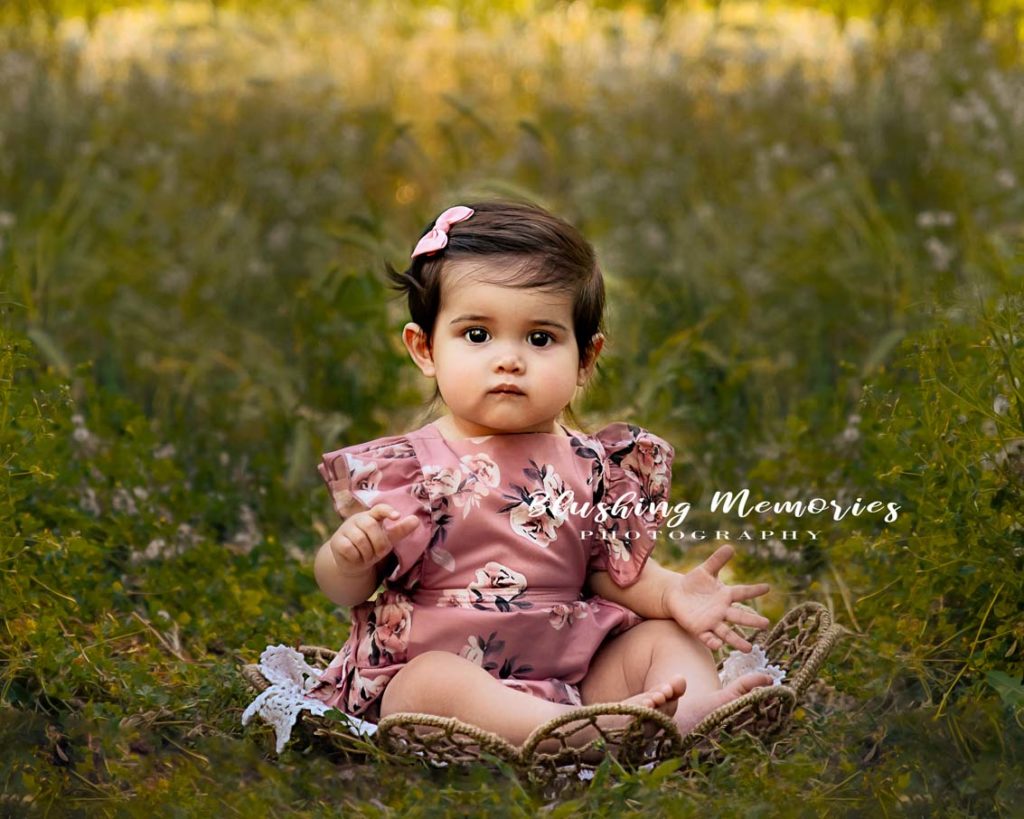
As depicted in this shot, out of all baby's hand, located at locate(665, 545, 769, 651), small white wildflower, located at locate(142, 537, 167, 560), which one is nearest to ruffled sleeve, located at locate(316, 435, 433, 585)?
baby's hand, located at locate(665, 545, 769, 651)

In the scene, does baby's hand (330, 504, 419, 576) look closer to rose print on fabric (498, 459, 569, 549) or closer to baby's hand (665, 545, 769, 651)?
rose print on fabric (498, 459, 569, 549)

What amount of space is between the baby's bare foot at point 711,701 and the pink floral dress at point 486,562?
0.65ft

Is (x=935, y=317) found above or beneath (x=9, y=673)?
above

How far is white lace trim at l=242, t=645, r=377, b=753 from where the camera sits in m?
2.65

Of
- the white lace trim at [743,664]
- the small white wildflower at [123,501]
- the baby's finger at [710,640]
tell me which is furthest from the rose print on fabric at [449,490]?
the small white wildflower at [123,501]

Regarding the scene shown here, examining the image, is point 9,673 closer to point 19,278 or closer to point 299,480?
point 299,480

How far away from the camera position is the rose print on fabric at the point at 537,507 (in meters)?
2.79

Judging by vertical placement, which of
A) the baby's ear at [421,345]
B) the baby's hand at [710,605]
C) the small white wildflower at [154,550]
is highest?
the baby's ear at [421,345]

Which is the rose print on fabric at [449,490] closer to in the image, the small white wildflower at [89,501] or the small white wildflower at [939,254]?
the small white wildflower at [89,501]

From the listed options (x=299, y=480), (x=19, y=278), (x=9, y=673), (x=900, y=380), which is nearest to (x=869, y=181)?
(x=900, y=380)

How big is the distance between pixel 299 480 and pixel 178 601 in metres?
0.85

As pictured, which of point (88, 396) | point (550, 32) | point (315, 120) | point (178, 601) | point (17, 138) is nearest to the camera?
point (178, 601)

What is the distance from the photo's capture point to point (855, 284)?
543 cm

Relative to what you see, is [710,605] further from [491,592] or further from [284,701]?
[284,701]
